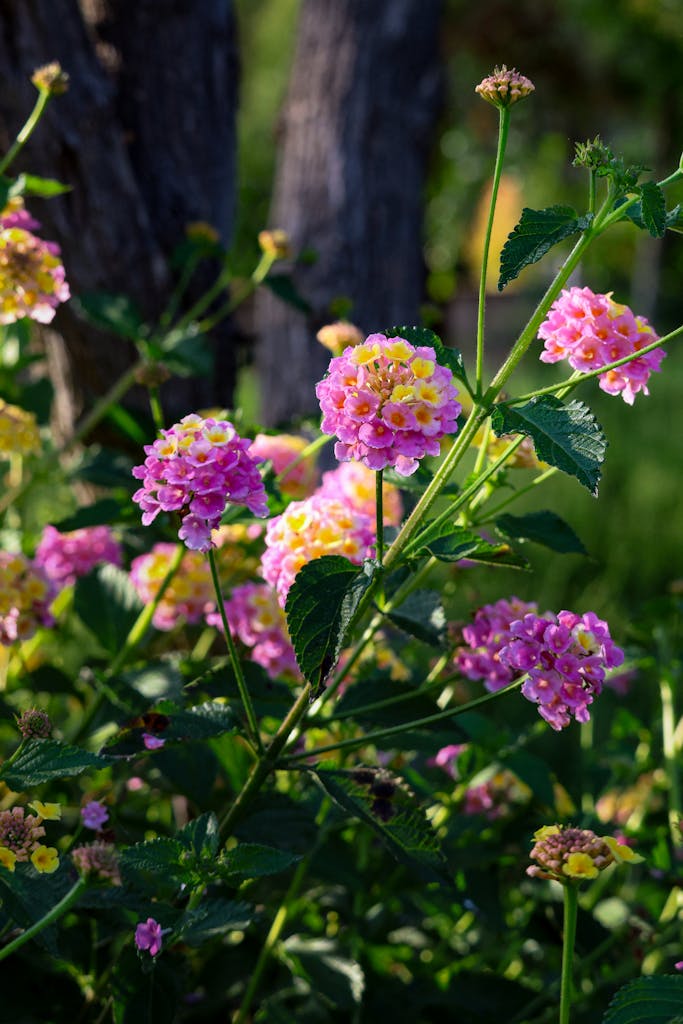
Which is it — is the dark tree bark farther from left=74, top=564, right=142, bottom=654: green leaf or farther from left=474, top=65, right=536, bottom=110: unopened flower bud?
left=474, top=65, right=536, bottom=110: unopened flower bud

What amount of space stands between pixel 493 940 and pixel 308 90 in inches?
97.6

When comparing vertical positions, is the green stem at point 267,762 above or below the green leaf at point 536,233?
below

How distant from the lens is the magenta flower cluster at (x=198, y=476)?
82cm

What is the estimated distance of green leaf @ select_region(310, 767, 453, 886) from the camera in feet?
3.02

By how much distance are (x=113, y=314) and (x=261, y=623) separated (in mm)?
546

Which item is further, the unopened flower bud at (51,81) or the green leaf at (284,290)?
the green leaf at (284,290)

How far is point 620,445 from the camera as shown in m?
5.53

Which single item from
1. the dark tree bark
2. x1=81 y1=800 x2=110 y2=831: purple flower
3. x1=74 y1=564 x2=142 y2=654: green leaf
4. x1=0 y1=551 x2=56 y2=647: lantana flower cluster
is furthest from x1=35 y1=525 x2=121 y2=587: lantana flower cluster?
the dark tree bark

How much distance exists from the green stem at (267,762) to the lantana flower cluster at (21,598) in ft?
1.21

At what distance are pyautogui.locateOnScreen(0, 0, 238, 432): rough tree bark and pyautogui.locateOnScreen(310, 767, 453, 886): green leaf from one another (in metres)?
1.13

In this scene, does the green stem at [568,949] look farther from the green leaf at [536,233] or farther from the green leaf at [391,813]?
the green leaf at [536,233]

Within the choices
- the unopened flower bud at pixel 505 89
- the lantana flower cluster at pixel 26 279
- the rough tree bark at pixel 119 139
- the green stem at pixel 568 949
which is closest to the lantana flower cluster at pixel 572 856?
the green stem at pixel 568 949

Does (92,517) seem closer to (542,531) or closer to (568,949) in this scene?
(542,531)

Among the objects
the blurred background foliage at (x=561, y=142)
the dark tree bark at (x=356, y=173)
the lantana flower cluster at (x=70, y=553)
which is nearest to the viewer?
the lantana flower cluster at (x=70, y=553)
